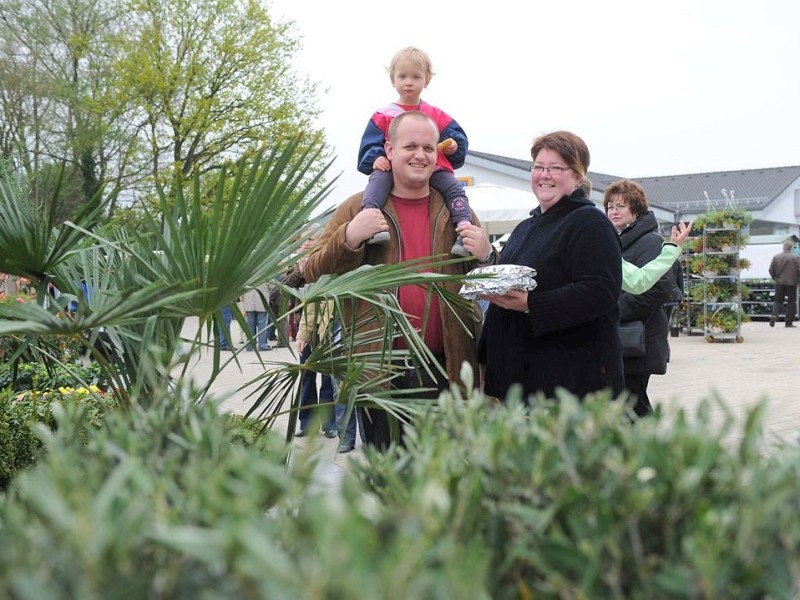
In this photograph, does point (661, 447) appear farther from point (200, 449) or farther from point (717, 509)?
point (200, 449)

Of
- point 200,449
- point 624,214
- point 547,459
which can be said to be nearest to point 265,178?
point 200,449

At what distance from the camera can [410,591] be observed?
1015 millimetres

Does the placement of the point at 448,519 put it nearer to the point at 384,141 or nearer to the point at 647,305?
the point at 384,141

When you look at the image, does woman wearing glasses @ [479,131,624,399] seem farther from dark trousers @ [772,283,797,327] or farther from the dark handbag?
dark trousers @ [772,283,797,327]

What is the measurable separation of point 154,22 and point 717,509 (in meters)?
30.2

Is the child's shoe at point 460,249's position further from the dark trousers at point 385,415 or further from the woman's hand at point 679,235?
the woman's hand at point 679,235

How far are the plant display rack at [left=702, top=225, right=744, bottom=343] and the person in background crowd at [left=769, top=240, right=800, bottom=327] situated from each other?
380cm

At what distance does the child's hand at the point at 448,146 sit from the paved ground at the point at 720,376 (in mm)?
2183

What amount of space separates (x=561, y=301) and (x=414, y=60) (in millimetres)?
1978

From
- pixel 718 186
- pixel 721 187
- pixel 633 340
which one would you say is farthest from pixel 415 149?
pixel 718 186

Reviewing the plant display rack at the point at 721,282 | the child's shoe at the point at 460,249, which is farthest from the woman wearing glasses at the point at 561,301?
the plant display rack at the point at 721,282

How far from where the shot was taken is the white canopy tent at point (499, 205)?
14.2 meters

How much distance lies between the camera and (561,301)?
11.0 ft

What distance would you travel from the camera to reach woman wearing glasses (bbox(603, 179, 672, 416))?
5.30m
